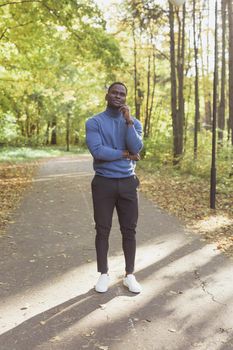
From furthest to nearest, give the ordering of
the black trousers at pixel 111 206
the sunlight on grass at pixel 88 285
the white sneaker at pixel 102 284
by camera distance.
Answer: the white sneaker at pixel 102 284 → the black trousers at pixel 111 206 → the sunlight on grass at pixel 88 285

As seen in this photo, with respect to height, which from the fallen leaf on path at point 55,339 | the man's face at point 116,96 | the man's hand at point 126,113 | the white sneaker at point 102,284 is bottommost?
the fallen leaf on path at point 55,339

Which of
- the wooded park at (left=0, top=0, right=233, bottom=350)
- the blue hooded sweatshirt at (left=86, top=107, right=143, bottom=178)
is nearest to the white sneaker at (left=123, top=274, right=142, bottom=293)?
the wooded park at (left=0, top=0, right=233, bottom=350)

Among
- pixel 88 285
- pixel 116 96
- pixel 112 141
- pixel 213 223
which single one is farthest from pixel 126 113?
pixel 213 223

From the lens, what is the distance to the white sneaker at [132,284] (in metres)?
4.83

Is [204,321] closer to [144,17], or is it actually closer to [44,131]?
[144,17]

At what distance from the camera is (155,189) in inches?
533

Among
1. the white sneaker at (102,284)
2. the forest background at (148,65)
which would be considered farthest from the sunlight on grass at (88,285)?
the forest background at (148,65)

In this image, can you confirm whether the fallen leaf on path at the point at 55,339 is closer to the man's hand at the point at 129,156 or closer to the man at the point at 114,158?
the man at the point at 114,158

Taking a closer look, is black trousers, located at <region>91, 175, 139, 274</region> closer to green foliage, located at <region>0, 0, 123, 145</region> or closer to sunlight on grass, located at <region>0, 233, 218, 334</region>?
sunlight on grass, located at <region>0, 233, 218, 334</region>

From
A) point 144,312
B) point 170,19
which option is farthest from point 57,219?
point 170,19

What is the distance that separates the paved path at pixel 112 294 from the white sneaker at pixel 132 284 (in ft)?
0.23

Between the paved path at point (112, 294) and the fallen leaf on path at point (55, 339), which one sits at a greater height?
the fallen leaf on path at point (55, 339)

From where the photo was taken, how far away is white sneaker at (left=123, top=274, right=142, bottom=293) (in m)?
4.83

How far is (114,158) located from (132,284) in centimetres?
Result: 142
